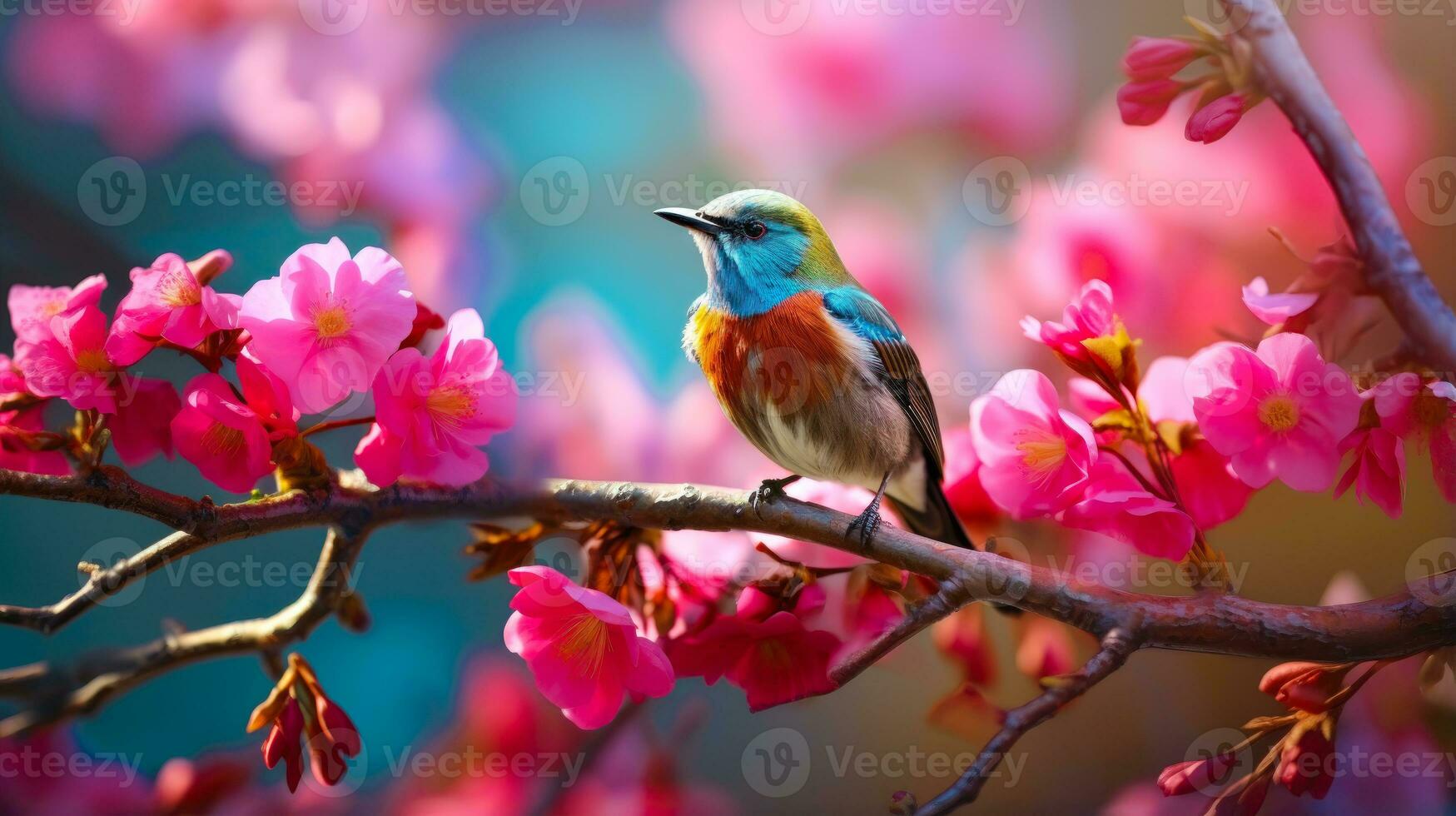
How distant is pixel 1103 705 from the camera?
1.00 metres

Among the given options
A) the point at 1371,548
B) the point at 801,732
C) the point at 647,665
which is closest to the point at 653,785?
the point at 801,732

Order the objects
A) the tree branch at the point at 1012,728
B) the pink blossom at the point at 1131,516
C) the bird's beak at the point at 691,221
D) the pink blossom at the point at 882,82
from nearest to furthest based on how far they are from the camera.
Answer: the tree branch at the point at 1012,728 → the pink blossom at the point at 1131,516 → the bird's beak at the point at 691,221 → the pink blossom at the point at 882,82

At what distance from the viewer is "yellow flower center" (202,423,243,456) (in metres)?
0.55

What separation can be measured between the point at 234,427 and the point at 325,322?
0.08m

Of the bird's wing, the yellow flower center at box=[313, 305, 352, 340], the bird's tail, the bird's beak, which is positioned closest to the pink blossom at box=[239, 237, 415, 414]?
the yellow flower center at box=[313, 305, 352, 340]

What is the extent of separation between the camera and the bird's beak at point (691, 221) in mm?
733

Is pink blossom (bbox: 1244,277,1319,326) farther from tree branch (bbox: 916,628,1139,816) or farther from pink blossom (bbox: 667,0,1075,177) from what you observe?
pink blossom (bbox: 667,0,1075,177)

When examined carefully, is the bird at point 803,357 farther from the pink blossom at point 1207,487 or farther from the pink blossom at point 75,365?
the pink blossom at point 75,365

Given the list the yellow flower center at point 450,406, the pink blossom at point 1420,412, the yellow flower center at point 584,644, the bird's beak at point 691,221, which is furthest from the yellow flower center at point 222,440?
the pink blossom at point 1420,412

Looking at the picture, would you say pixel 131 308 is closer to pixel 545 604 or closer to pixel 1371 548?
pixel 545 604

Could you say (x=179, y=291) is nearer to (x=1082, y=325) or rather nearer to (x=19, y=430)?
(x=19, y=430)

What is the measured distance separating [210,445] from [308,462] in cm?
5

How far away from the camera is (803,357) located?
74 centimetres

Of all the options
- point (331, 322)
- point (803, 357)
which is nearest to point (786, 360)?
point (803, 357)
